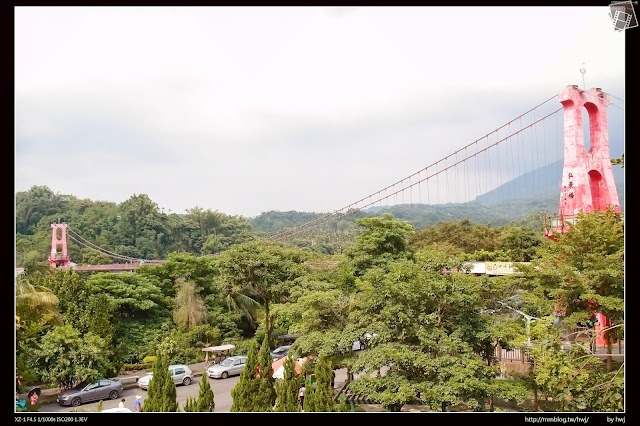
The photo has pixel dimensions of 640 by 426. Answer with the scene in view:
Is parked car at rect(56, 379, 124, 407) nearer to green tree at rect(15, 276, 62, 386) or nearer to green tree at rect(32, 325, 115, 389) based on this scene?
green tree at rect(32, 325, 115, 389)

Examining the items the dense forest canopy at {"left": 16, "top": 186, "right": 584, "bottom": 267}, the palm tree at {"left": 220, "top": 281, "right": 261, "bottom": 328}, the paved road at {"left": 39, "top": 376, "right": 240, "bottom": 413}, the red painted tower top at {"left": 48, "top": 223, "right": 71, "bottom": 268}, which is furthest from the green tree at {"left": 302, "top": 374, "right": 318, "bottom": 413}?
the red painted tower top at {"left": 48, "top": 223, "right": 71, "bottom": 268}

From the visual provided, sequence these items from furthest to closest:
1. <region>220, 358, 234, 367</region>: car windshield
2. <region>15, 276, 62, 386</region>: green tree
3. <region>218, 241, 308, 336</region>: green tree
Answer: <region>218, 241, 308, 336</region>: green tree → <region>220, 358, 234, 367</region>: car windshield → <region>15, 276, 62, 386</region>: green tree

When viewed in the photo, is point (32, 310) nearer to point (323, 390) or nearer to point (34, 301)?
point (34, 301)

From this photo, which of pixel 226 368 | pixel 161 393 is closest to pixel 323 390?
pixel 161 393

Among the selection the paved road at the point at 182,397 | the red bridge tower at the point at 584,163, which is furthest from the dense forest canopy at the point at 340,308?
the red bridge tower at the point at 584,163

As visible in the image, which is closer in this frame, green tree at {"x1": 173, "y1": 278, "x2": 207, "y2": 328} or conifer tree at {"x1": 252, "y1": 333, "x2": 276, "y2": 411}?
conifer tree at {"x1": 252, "y1": 333, "x2": 276, "y2": 411}

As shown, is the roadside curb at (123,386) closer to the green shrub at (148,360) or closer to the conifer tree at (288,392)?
the green shrub at (148,360)
